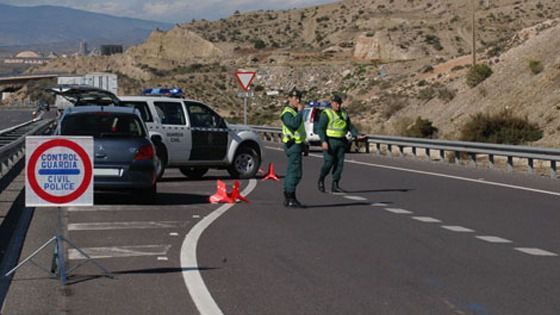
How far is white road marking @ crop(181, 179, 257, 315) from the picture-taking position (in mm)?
9930

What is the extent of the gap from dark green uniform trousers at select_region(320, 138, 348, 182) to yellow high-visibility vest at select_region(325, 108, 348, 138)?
12 cm

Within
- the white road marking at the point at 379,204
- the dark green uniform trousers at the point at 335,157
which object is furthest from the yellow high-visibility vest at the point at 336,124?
the white road marking at the point at 379,204

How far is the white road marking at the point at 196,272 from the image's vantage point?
32.6 feet

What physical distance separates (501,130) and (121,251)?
2864 centimetres

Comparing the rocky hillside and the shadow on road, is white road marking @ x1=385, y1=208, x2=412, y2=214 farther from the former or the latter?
the rocky hillside

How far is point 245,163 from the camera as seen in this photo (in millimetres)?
25547

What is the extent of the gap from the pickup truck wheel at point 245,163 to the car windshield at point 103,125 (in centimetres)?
642

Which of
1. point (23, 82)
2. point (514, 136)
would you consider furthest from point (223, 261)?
point (23, 82)

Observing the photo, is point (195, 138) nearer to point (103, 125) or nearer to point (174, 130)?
point (174, 130)

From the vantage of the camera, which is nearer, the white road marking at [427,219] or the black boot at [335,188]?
the white road marking at [427,219]

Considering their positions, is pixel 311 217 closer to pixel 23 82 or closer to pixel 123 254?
pixel 123 254

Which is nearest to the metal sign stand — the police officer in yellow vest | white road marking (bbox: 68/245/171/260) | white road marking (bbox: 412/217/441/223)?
white road marking (bbox: 68/245/171/260)

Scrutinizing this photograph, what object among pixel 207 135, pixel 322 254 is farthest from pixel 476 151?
pixel 322 254

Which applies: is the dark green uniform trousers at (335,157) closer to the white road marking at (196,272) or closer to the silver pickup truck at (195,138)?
the silver pickup truck at (195,138)
